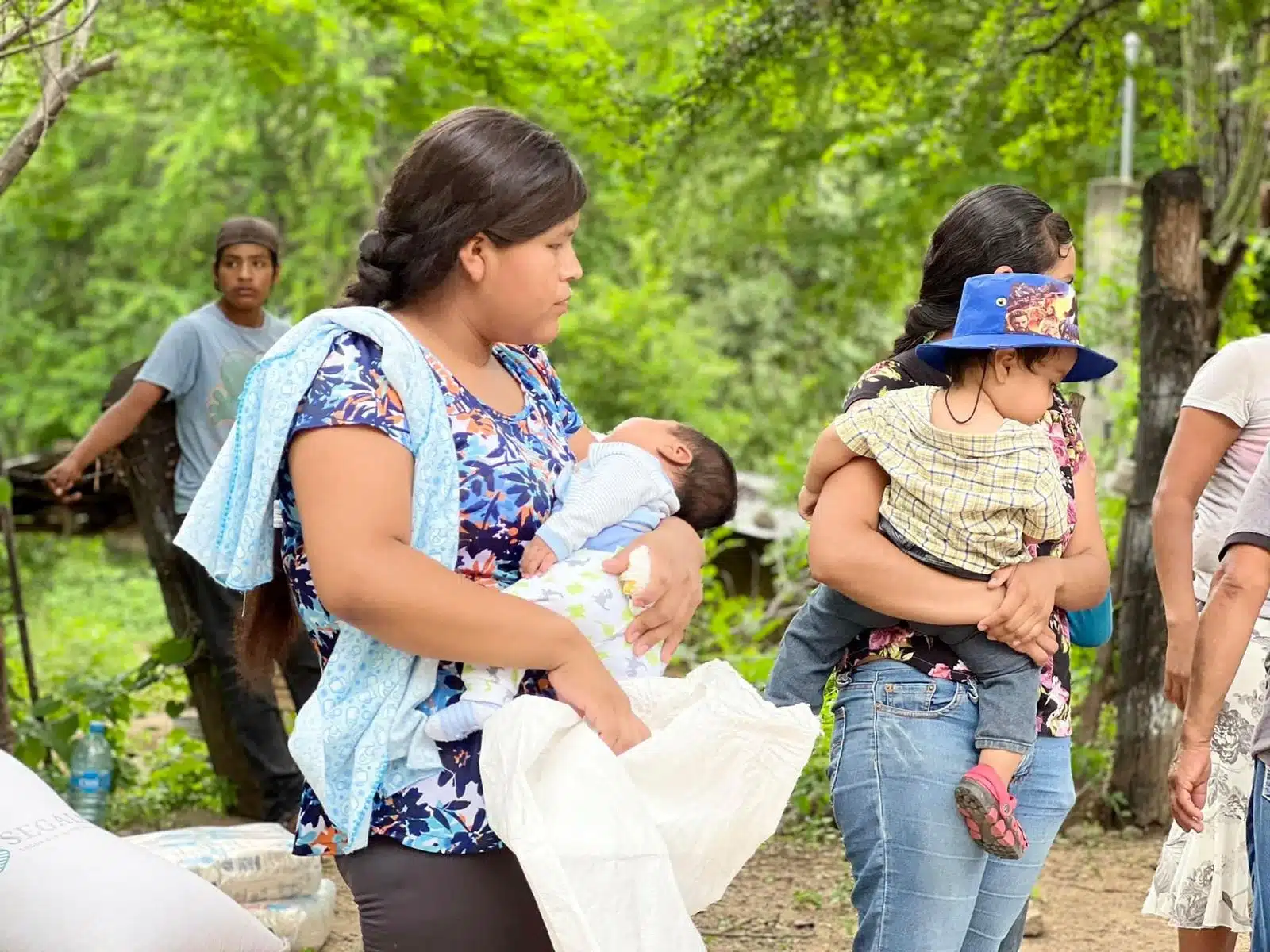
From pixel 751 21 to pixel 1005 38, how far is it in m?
1.39

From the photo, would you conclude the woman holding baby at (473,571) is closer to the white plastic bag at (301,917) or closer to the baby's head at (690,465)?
the baby's head at (690,465)

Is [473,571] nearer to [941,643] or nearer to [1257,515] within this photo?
[941,643]

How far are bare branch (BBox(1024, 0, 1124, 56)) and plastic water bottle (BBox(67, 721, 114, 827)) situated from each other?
4993mm

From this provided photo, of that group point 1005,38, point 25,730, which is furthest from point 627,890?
point 1005,38

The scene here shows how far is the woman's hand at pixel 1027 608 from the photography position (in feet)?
7.47

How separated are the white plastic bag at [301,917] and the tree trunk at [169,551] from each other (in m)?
1.46

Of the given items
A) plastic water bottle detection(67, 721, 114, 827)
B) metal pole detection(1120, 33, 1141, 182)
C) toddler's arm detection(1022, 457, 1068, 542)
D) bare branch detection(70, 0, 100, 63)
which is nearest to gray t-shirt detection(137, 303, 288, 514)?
plastic water bottle detection(67, 721, 114, 827)

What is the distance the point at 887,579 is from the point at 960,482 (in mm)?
185


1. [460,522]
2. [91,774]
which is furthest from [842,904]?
[460,522]

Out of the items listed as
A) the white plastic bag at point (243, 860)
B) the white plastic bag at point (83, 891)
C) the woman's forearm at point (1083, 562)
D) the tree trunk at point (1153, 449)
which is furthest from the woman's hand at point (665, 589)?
the tree trunk at point (1153, 449)

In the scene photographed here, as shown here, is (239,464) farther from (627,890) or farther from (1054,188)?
(1054,188)

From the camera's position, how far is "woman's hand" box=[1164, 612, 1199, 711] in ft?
11.0

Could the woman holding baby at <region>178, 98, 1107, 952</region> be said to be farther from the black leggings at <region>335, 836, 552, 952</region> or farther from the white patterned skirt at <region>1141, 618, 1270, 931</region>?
the white patterned skirt at <region>1141, 618, 1270, 931</region>

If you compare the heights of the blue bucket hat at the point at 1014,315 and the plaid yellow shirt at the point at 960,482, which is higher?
the blue bucket hat at the point at 1014,315
